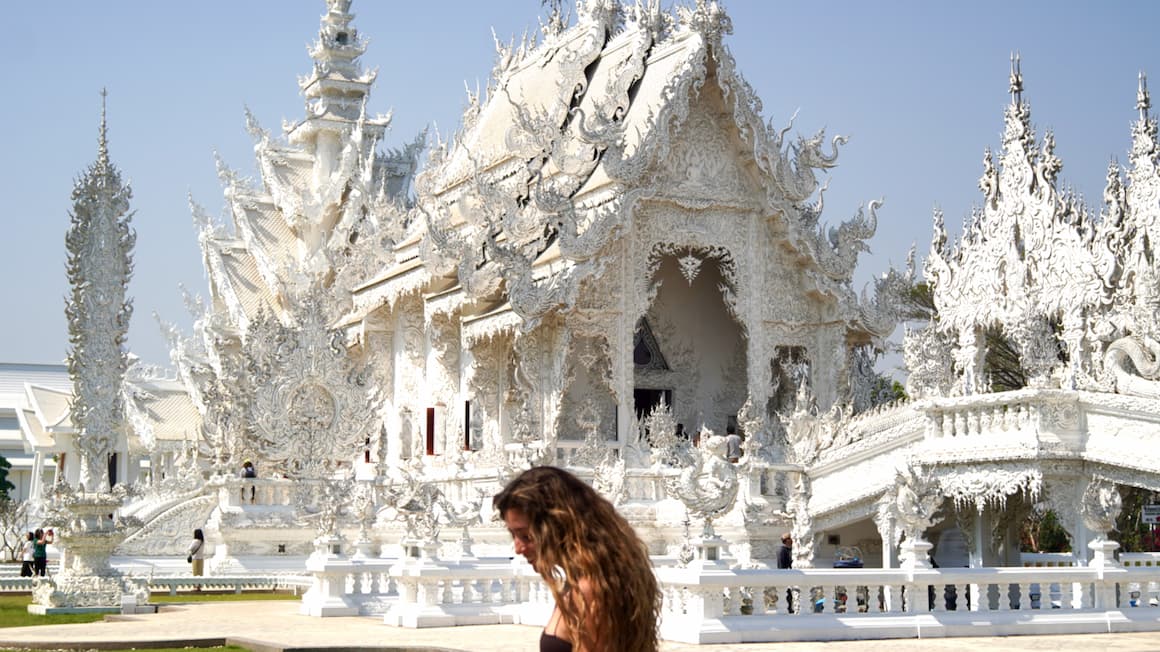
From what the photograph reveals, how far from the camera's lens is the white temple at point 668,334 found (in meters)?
20.2

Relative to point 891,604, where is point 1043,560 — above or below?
above

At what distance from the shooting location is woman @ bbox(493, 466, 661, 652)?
3.88 metres

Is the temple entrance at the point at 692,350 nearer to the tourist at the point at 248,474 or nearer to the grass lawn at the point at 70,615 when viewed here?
the tourist at the point at 248,474

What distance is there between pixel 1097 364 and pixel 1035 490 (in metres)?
3.73

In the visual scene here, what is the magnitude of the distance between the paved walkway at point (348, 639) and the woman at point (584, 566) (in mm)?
7479

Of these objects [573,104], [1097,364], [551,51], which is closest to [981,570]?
[1097,364]

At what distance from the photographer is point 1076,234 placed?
79.7 feet

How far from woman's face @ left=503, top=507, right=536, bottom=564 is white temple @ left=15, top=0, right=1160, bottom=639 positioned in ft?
46.0

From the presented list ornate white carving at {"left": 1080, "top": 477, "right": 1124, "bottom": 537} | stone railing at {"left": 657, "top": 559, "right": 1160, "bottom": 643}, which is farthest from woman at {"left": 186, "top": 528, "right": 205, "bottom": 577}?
ornate white carving at {"left": 1080, "top": 477, "right": 1124, "bottom": 537}

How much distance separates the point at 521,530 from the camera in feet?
13.1

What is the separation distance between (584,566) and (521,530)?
189 millimetres

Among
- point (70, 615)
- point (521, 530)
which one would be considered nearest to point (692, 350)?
point (70, 615)

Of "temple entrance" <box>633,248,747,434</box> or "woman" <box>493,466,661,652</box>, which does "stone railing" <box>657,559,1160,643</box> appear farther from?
"temple entrance" <box>633,248,747,434</box>

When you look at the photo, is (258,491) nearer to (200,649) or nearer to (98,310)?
(98,310)
